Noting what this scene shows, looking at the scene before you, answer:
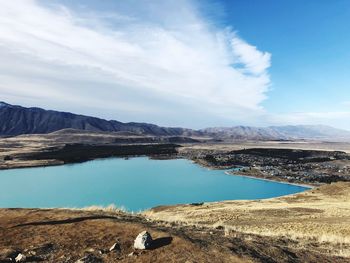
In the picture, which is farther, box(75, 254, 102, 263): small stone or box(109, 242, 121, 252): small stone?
box(109, 242, 121, 252): small stone

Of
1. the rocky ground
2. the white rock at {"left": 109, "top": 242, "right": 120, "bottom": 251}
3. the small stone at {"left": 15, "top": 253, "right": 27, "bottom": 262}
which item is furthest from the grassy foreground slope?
the small stone at {"left": 15, "top": 253, "right": 27, "bottom": 262}

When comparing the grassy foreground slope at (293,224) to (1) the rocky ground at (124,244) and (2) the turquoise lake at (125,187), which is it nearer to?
(1) the rocky ground at (124,244)

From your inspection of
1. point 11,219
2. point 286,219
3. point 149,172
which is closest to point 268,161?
point 149,172

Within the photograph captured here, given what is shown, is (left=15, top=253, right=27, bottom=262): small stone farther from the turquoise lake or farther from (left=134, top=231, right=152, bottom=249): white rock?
the turquoise lake

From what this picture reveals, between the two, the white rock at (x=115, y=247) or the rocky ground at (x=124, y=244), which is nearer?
the rocky ground at (x=124, y=244)

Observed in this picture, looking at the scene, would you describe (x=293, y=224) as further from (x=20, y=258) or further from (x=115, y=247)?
(x=20, y=258)

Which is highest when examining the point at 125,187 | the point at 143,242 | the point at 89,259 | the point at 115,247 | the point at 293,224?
the point at 143,242

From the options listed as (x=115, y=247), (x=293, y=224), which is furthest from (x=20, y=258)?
(x=293, y=224)

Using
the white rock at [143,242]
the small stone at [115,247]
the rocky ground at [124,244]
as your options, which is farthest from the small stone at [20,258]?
the white rock at [143,242]
